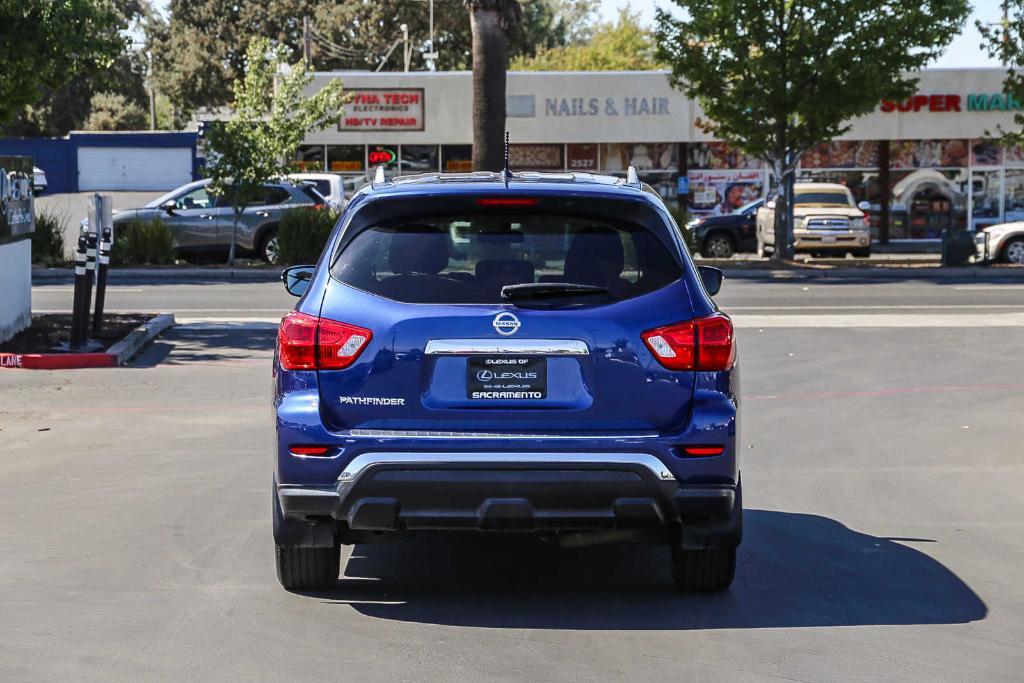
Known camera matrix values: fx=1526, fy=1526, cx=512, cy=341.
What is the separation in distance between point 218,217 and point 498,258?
24230 millimetres

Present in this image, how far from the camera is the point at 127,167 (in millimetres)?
65688

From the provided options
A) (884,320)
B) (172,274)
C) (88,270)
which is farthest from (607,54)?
(88,270)

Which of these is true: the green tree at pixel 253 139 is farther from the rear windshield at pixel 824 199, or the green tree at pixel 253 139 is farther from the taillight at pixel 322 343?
the taillight at pixel 322 343

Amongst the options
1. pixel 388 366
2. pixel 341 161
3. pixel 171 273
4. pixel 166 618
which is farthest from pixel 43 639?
pixel 341 161

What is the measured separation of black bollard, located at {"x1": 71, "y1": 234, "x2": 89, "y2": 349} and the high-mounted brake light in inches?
379

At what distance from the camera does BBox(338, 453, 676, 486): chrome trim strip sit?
226 inches

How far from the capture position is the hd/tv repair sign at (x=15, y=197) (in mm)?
15520

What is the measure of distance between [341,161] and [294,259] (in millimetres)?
13418

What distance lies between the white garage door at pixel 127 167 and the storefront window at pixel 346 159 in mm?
25496

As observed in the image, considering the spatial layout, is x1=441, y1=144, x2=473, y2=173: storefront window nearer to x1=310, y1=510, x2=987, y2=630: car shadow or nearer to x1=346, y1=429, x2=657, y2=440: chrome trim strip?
x1=310, y1=510, x2=987, y2=630: car shadow

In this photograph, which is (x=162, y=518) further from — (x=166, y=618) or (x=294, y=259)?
(x=294, y=259)

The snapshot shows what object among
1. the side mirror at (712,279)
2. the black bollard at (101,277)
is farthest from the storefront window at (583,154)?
the side mirror at (712,279)

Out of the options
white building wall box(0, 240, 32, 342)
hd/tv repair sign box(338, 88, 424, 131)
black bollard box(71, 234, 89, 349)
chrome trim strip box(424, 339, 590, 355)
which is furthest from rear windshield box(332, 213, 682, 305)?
hd/tv repair sign box(338, 88, 424, 131)

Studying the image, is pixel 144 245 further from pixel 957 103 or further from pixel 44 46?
pixel 957 103
